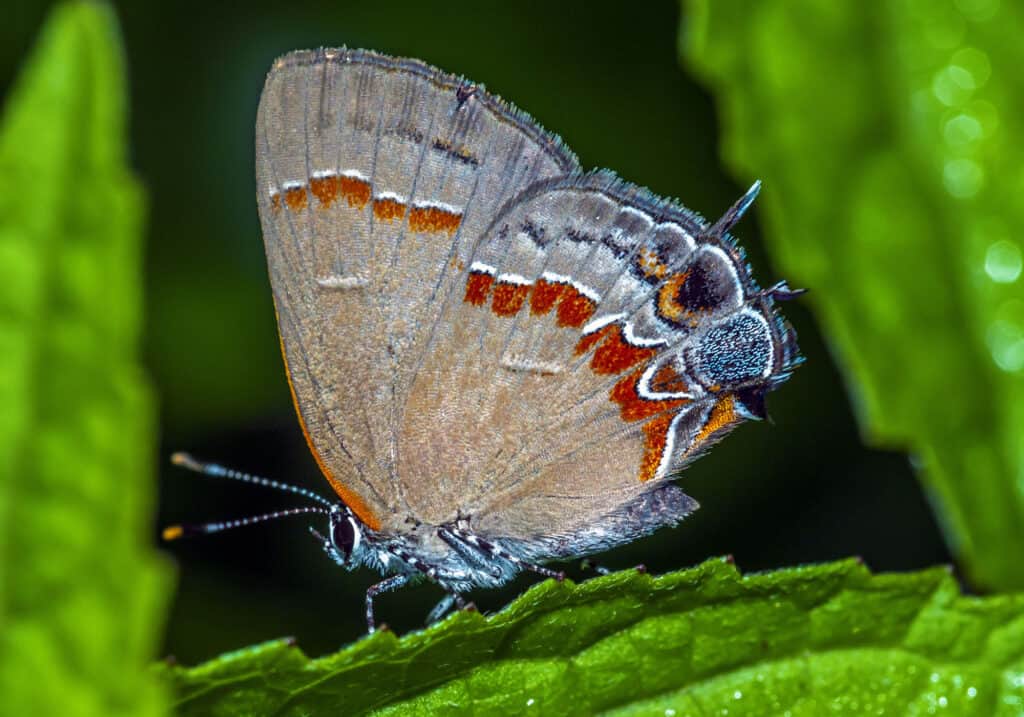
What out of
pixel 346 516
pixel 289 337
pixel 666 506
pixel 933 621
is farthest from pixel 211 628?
pixel 933 621

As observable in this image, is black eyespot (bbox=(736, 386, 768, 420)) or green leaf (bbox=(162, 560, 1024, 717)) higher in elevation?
black eyespot (bbox=(736, 386, 768, 420))

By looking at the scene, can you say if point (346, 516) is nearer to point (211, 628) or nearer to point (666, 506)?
point (211, 628)

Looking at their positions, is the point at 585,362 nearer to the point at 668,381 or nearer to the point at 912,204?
the point at 668,381

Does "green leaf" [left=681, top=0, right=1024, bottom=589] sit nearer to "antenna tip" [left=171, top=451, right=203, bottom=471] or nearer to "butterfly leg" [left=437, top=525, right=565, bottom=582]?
"butterfly leg" [left=437, top=525, right=565, bottom=582]

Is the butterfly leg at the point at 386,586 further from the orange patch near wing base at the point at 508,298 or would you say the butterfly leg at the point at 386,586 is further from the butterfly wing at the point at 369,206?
the orange patch near wing base at the point at 508,298

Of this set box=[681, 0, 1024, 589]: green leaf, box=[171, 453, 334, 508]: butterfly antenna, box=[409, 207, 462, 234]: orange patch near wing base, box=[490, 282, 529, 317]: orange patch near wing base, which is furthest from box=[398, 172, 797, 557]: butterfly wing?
box=[681, 0, 1024, 589]: green leaf

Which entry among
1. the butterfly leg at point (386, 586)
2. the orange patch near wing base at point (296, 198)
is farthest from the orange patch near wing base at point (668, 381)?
the orange patch near wing base at point (296, 198)
